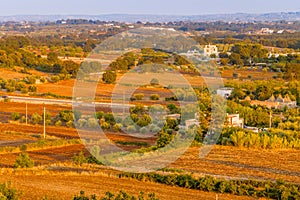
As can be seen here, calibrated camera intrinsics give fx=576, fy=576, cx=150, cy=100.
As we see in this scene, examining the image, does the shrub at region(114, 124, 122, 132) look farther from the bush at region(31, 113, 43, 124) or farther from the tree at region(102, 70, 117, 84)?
the tree at region(102, 70, 117, 84)

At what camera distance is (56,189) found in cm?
993

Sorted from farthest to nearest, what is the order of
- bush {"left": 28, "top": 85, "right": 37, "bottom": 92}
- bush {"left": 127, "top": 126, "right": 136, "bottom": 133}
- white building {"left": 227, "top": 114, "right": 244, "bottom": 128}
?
bush {"left": 28, "top": 85, "right": 37, "bottom": 92} → bush {"left": 127, "top": 126, "right": 136, "bottom": 133} → white building {"left": 227, "top": 114, "right": 244, "bottom": 128}

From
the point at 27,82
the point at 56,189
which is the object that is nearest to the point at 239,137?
the point at 56,189

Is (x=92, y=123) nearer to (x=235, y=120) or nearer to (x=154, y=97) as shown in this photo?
(x=235, y=120)

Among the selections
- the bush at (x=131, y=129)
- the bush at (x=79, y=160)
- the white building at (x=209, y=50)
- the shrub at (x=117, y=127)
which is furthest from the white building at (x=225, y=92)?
the white building at (x=209, y=50)

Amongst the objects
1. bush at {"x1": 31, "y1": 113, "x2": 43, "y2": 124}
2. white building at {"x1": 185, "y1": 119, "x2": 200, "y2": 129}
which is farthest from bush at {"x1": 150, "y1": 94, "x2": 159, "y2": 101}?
white building at {"x1": 185, "y1": 119, "x2": 200, "y2": 129}

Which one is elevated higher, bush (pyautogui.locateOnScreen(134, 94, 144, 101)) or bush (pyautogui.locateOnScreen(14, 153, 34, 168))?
bush (pyautogui.locateOnScreen(14, 153, 34, 168))

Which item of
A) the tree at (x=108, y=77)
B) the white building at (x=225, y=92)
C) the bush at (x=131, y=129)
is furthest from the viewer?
the tree at (x=108, y=77)

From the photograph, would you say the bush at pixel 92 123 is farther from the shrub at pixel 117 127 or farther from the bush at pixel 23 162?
the bush at pixel 23 162

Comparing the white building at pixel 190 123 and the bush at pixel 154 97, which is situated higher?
the white building at pixel 190 123

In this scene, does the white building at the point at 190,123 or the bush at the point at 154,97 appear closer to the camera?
the white building at the point at 190,123

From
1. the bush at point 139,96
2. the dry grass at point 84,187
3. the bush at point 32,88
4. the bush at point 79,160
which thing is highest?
the dry grass at point 84,187

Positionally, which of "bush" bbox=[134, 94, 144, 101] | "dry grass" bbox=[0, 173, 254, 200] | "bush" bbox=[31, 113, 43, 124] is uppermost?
"dry grass" bbox=[0, 173, 254, 200]

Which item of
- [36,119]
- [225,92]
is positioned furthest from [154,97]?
[36,119]
